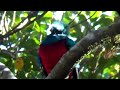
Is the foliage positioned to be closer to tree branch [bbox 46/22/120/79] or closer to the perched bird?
the perched bird

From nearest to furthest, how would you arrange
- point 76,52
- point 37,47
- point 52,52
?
point 76,52, point 52,52, point 37,47

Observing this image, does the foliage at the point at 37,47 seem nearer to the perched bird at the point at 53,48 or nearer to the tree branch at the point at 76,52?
the perched bird at the point at 53,48

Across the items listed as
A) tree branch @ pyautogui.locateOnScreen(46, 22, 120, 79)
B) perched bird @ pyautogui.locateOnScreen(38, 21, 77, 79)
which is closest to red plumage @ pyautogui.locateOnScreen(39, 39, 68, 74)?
perched bird @ pyautogui.locateOnScreen(38, 21, 77, 79)

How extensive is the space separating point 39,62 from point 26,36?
0.43 metres

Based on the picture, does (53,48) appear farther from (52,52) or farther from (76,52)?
(76,52)

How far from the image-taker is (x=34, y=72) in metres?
3.57

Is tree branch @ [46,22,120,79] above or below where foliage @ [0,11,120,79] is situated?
above

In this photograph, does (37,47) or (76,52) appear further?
(37,47)

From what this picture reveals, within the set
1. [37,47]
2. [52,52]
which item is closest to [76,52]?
[52,52]

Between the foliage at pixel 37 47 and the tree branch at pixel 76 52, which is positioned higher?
the tree branch at pixel 76 52

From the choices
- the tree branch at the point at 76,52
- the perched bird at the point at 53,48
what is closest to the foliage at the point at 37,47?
the perched bird at the point at 53,48

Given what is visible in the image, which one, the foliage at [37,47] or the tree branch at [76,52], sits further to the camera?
the foliage at [37,47]
